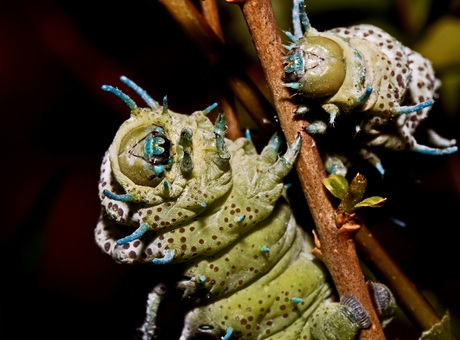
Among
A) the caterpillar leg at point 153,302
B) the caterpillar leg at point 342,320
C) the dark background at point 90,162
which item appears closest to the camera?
the caterpillar leg at point 342,320

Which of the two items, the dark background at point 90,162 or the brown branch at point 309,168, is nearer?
the brown branch at point 309,168

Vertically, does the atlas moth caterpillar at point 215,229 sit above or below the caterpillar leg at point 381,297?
above

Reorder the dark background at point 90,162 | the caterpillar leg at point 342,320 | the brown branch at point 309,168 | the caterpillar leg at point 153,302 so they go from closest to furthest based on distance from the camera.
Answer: the brown branch at point 309,168
the caterpillar leg at point 342,320
the caterpillar leg at point 153,302
the dark background at point 90,162

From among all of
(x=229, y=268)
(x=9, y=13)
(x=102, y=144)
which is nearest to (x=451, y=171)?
(x=229, y=268)

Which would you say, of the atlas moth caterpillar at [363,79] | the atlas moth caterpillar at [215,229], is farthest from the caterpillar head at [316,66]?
the atlas moth caterpillar at [215,229]

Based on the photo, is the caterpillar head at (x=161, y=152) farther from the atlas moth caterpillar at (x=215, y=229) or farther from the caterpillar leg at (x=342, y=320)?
the caterpillar leg at (x=342, y=320)

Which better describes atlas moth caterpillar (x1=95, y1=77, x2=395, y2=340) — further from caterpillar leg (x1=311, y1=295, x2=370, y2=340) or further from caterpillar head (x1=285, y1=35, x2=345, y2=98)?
caterpillar head (x1=285, y1=35, x2=345, y2=98)

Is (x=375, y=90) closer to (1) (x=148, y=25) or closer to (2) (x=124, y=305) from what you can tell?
(2) (x=124, y=305)
